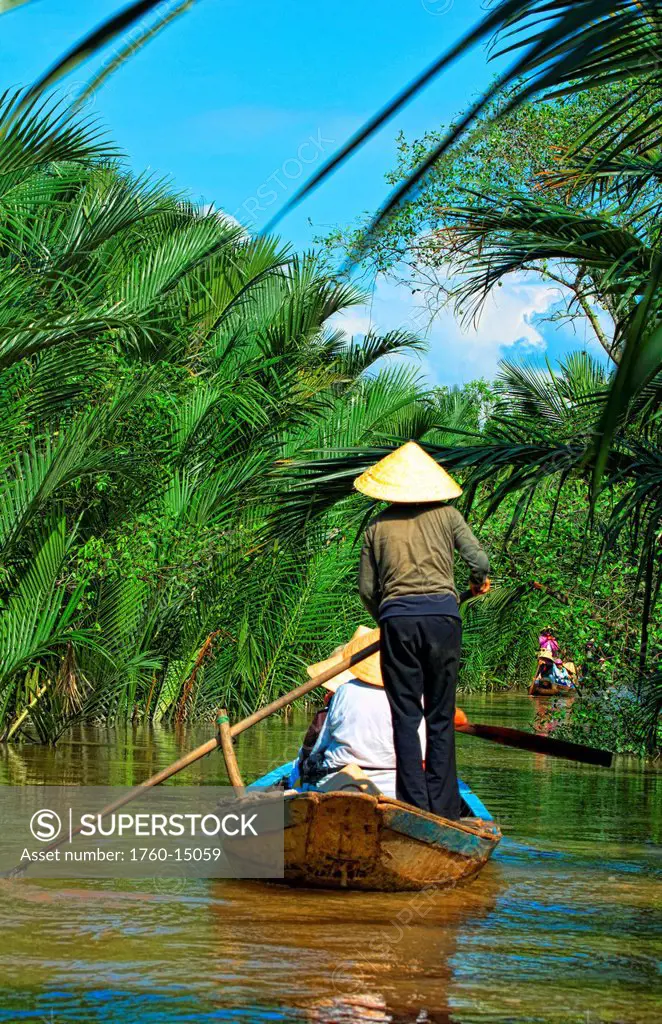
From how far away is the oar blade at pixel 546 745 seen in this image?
7.03 meters

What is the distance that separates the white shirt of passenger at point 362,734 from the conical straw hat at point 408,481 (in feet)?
3.53

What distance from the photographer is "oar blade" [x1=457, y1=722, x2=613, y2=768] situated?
23.0 feet

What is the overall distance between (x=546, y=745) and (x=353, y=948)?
261cm

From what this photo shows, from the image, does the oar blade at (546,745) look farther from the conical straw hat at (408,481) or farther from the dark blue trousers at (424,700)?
the conical straw hat at (408,481)

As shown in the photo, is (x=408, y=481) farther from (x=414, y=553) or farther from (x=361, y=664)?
(x=361, y=664)

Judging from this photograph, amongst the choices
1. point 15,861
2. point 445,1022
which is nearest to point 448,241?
point 15,861

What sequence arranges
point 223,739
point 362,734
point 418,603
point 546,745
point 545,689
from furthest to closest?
1. point 545,689
2. point 546,745
3. point 223,739
4. point 362,734
5. point 418,603

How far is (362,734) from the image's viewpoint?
269 inches

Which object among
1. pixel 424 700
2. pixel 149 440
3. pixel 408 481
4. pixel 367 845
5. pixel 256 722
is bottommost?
pixel 367 845

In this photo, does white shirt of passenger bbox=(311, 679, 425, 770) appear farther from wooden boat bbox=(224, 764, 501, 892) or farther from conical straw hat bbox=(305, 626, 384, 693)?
wooden boat bbox=(224, 764, 501, 892)

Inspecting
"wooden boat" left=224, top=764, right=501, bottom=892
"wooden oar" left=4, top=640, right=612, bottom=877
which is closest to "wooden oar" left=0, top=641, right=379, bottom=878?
"wooden oar" left=4, top=640, right=612, bottom=877

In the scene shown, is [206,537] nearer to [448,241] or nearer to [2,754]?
[2,754]

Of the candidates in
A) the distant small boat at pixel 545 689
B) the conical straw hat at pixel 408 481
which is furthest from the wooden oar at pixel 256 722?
the distant small boat at pixel 545 689

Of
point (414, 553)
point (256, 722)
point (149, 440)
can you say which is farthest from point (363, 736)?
point (149, 440)
